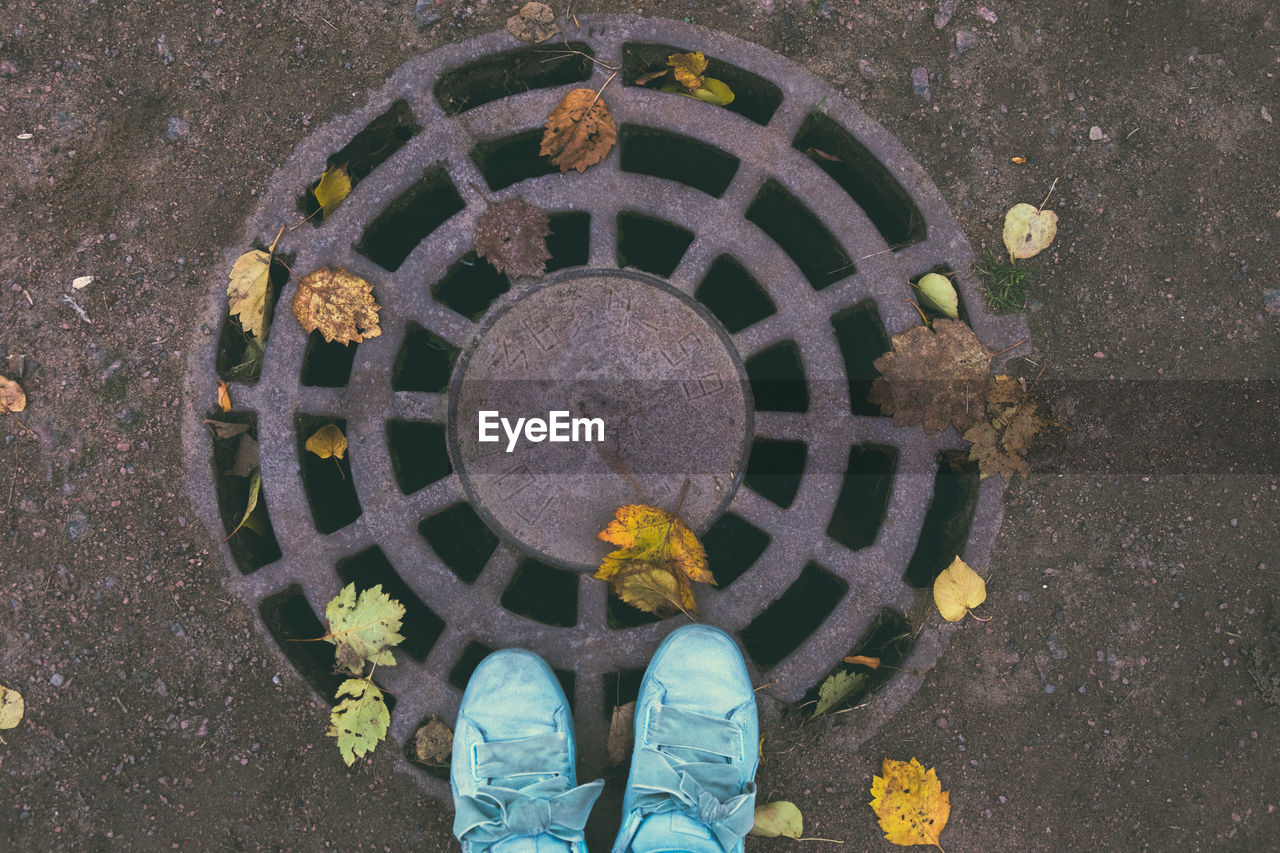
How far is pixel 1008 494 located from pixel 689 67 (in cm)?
191

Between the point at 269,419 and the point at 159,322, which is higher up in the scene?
the point at 159,322

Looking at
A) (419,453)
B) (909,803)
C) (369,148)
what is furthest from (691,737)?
(369,148)

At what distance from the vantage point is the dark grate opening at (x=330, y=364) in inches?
101

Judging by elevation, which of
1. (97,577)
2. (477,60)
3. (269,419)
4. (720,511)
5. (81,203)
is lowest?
(97,577)

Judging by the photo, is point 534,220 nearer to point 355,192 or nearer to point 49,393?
point 355,192

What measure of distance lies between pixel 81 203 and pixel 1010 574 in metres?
3.59

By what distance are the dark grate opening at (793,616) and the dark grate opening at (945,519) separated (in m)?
0.29

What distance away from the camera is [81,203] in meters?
2.54

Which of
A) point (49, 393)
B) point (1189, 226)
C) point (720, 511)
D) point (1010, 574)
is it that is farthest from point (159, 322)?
point (1189, 226)

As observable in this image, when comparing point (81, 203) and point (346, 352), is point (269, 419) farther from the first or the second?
point (81, 203)

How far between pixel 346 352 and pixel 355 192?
0.57 m

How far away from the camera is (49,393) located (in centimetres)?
252

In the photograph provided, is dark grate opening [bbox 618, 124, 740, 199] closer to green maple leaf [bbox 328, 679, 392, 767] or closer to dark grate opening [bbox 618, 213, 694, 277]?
dark grate opening [bbox 618, 213, 694, 277]

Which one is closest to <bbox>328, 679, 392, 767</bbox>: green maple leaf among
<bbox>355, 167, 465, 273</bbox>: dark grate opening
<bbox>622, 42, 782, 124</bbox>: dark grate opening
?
<bbox>355, 167, 465, 273</bbox>: dark grate opening
